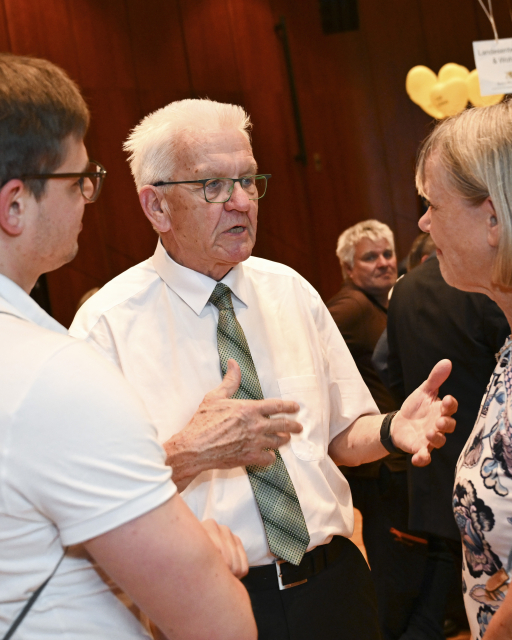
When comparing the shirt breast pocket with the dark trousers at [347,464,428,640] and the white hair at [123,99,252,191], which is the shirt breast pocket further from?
the dark trousers at [347,464,428,640]

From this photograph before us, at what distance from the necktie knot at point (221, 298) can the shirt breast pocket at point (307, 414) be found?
0.24m

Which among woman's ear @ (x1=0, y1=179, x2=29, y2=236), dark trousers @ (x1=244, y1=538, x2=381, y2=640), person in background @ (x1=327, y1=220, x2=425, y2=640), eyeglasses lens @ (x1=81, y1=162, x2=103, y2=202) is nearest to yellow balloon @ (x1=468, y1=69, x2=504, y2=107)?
person in background @ (x1=327, y1=220, x2=425, y2=640)

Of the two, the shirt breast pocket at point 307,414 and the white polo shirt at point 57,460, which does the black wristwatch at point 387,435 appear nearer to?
the shirt breast pocket at point 307,414

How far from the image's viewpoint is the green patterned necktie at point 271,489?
4.95ft

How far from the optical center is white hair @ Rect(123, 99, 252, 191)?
1.73 m

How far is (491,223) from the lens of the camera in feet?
4.71

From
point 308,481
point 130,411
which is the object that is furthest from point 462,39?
point 130,411

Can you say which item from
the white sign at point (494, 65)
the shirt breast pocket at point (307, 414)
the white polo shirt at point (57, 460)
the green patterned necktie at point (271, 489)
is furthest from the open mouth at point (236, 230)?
the white sign at point (494, 65)

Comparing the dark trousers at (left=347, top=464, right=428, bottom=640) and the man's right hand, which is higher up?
the man's right hand

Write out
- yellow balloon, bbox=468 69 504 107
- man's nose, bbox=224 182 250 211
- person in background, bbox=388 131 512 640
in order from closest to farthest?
man's nose, bbox=224 182 250 211, person in background, bbox=388 131 512 640, yellow balloon, bbox=468 69 504 107

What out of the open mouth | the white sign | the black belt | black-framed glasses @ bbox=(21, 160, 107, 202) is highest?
the white sign

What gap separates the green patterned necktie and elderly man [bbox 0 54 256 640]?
543 millimetres

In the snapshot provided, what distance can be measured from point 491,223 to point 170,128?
845 mm

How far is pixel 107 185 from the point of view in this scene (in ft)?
19.6
